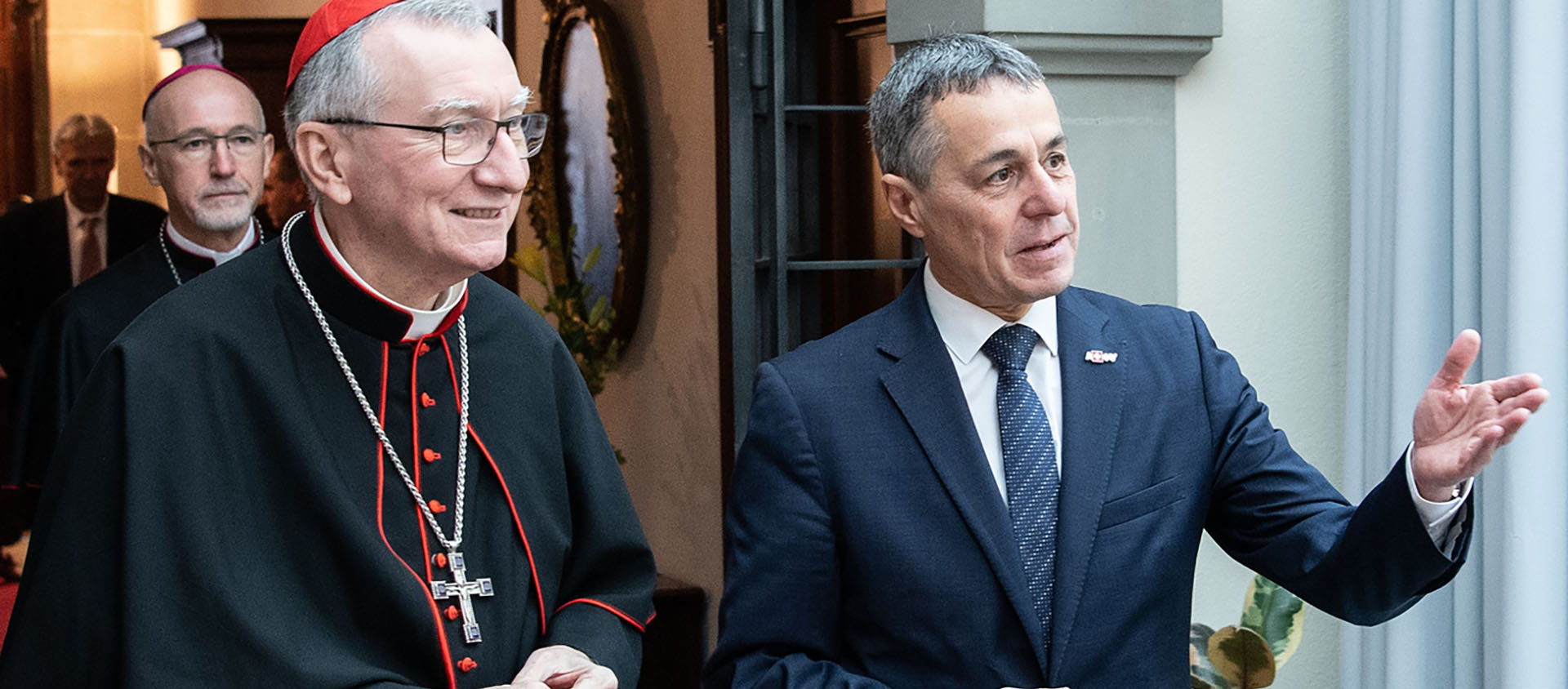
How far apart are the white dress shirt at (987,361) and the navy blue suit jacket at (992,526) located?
0.02 meters

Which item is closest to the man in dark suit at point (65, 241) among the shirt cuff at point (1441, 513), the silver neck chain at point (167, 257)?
the silver neck chain at point (167, 257)

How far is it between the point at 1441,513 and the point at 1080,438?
421 millimetres

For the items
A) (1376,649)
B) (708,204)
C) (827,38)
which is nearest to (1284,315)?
(1376,649)

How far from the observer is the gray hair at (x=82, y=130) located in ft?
23.3

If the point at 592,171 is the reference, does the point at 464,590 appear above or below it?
below

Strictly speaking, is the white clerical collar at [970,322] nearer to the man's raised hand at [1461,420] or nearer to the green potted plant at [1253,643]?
the man's raised hand at [1461,420]

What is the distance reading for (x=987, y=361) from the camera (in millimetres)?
2225

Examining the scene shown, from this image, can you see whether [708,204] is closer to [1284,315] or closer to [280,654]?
[1284,315]

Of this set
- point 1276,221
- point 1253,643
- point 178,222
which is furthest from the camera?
point 178,222

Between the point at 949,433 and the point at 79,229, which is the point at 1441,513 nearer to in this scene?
the point at 949,433

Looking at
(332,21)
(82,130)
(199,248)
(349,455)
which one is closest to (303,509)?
(349,455)

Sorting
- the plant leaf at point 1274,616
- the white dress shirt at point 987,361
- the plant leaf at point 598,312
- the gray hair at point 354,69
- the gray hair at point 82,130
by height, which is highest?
the gray hair at point 82,130

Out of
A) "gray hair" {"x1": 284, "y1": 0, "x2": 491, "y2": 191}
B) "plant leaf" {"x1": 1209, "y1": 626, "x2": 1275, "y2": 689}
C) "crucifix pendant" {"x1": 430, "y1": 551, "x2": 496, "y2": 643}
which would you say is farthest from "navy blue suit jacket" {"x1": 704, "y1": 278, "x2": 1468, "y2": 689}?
"plant leaf" {"x1": 1209, "y1": 626, "x2": 1275, "y2": 689}

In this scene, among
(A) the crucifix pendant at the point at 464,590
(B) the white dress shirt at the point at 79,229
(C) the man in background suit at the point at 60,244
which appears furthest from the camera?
(B) the white dress shirt at the point at 79,229
